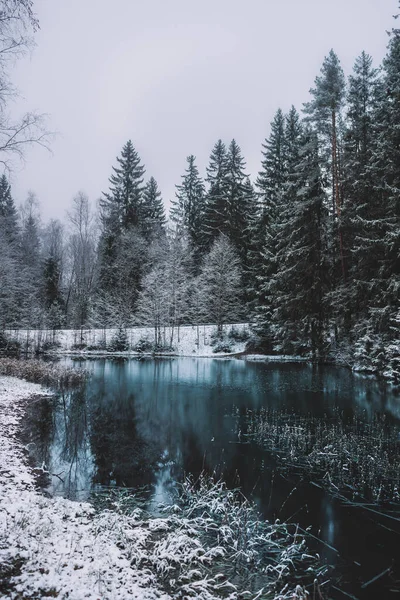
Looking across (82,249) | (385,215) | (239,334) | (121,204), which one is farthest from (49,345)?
(385,215)

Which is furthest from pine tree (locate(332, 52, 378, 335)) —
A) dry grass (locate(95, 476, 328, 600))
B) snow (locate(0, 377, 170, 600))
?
snow (locate(0, 377, 170, 600))

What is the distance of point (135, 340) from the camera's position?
3822cm

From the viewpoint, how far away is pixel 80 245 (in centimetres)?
5119

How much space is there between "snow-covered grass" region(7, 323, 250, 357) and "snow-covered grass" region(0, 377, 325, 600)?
95.3 feet

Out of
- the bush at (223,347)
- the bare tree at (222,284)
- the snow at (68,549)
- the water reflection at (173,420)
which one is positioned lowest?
the water reflection at (173,420)

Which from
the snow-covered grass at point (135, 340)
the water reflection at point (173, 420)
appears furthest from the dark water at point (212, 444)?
the snow-covered grass at point (135, 340)

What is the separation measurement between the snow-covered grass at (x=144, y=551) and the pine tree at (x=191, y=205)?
44.5 m

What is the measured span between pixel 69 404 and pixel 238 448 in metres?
7.93

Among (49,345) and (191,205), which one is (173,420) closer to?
(49,345)

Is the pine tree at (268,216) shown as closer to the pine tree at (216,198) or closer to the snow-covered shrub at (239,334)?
the snow-covered shrub at (239,334)

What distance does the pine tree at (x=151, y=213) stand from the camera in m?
48.9

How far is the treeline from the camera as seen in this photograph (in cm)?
2191

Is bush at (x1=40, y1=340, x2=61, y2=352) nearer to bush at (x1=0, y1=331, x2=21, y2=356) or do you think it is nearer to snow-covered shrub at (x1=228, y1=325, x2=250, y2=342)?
bush at (x1=0, y1=331, x2=21, y2=356)

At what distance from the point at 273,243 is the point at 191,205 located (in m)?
21.3
